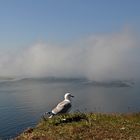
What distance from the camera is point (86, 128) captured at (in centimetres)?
2277

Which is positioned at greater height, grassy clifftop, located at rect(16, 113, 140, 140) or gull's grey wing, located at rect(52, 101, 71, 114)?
gull's grey wing, located at rect(52, 101, 71, 114)

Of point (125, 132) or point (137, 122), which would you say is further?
point (137, 122)

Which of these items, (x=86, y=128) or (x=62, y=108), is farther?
(x=62, y=108)

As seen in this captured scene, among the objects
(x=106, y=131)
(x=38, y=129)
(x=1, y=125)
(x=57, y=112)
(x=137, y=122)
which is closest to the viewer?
(x=106, y=131)

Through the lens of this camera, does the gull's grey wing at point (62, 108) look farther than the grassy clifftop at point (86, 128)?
Yes

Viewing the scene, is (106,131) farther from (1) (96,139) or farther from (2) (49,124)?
(2) (49,124)

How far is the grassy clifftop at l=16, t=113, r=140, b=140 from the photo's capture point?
21.0 m

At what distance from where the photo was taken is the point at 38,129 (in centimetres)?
2352

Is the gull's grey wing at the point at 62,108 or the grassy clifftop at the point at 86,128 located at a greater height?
the gull's grey wing at the point at 62,108

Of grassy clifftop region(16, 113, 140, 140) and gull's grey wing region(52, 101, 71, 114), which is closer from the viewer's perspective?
grassy clifftop region(16, 113, 140, 140)

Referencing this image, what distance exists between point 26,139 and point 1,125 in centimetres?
2375

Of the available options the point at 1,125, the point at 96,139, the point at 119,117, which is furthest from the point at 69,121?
the point at 1,125

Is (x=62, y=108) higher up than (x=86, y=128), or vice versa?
(x=62, y=108)

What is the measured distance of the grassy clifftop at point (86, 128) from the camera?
21.0 m
